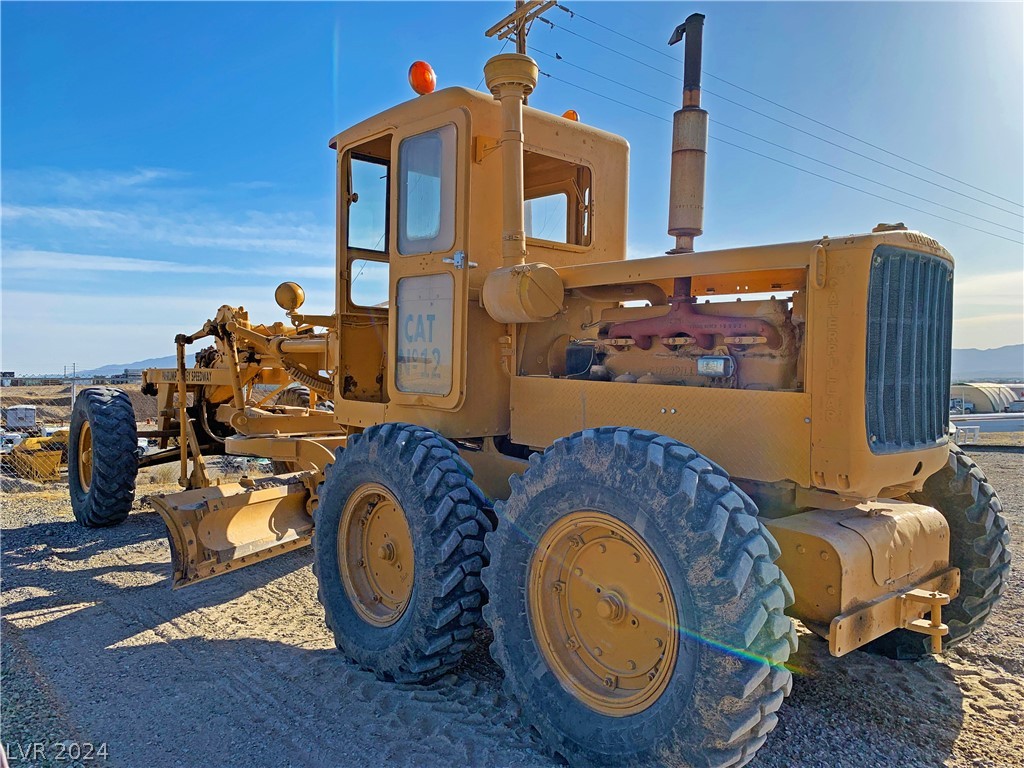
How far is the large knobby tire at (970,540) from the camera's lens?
388cm

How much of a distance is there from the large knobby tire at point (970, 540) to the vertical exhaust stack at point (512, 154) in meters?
2.66

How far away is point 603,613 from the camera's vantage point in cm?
302

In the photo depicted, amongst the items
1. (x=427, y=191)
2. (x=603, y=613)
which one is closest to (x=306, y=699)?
(x=603, y=613)

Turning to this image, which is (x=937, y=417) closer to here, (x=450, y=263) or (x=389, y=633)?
(x=450, y=263)

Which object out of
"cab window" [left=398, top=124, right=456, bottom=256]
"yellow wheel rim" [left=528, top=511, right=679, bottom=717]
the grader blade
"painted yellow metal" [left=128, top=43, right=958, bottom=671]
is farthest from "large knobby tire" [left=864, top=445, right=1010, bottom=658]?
A: the grader blade

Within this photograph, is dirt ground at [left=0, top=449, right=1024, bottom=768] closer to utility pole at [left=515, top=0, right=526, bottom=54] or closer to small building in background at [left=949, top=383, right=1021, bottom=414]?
utility pole at [left=515, top=0, right=526, bottom=54]

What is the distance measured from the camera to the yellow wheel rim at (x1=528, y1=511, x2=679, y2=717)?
2.87 meters

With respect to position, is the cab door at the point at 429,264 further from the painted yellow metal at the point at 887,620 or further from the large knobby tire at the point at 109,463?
the large knobby tire at the point at 109,463

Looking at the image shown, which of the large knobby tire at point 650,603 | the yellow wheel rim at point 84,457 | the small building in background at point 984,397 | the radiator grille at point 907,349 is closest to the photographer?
the large knobby tire at point 650,603

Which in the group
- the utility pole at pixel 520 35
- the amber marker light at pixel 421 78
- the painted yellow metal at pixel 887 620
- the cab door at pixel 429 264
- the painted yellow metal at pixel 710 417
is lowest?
the painted yellow metal at pixel 887 620

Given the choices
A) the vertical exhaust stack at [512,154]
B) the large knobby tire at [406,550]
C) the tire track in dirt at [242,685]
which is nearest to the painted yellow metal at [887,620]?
the tire track in dirt at [242,685]

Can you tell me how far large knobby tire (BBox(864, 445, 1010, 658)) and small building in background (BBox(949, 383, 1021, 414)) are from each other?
22621 mm

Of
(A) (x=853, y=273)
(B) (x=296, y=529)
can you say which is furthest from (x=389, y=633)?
(A) (x=853, y=273)

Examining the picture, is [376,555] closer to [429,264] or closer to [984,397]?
[429,264]
